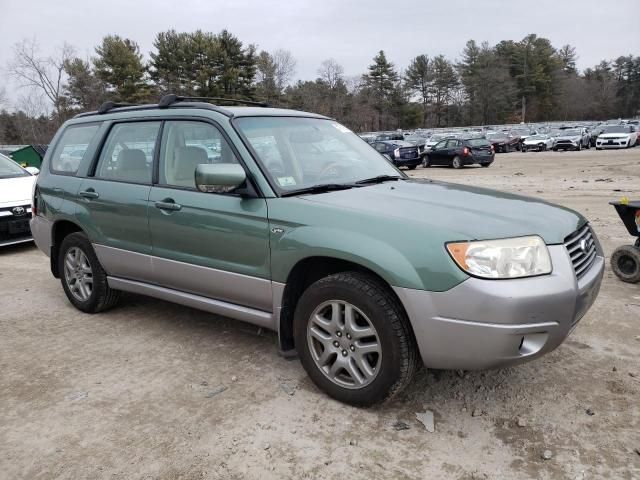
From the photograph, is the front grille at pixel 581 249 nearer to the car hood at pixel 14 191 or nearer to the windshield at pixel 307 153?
the windshield at pixel 307 153

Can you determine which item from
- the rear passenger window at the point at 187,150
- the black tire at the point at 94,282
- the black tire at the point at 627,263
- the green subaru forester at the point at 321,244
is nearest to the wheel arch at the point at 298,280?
the green subaru forester at the point at 321,244

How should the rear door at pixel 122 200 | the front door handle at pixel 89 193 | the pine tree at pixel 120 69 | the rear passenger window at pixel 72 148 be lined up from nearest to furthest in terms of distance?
the rear door at pixel 122 200 → the front door handle at pixel 89 193 → the rear passenger window at pixel 72 148 → the pine tree at pixel 120 69

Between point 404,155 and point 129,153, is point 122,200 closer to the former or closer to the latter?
point 129,153

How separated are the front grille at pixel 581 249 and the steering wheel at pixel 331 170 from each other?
1551 millimetres

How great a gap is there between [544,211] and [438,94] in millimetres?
98473

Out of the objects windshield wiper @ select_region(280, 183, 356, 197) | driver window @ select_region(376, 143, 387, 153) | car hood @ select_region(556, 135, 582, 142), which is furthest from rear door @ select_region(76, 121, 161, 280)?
car hood @ select_region(556, 135, 582, 142)

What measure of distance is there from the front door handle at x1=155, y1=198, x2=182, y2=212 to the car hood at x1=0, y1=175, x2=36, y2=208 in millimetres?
4800

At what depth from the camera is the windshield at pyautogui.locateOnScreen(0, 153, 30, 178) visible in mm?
8188

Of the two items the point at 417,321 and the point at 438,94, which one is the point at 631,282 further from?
the point at 438,94

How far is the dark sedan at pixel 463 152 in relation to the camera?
23969 mm

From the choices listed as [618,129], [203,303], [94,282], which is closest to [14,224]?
[94,282]

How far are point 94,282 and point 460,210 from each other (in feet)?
10.7

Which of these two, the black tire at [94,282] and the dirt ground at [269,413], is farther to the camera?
the black tire at [94,282]

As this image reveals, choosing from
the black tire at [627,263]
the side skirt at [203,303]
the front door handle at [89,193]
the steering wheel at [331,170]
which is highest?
the steering wheel at [331,170]
